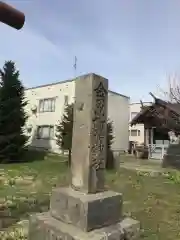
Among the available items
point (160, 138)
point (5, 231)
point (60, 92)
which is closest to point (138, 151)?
point (160, 138)

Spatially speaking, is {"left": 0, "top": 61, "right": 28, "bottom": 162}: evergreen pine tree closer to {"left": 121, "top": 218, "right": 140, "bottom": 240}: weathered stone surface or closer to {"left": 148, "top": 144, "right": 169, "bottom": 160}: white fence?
{"left": 148, "top": 144, "right": 169, "bottom": 160}: white fence

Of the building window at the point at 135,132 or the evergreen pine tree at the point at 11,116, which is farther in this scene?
the building window at the point at 135,132

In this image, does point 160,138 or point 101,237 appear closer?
point 101,237

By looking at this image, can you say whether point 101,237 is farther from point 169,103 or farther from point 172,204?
point 169,103

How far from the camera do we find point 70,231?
3840mm

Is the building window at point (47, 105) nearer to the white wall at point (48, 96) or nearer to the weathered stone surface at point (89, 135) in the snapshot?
the white wall at point (48, 96)

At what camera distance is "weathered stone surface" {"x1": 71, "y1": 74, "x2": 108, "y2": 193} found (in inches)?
165

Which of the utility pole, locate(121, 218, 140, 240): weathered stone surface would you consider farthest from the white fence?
the utility pole

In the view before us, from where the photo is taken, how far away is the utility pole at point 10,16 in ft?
6.94

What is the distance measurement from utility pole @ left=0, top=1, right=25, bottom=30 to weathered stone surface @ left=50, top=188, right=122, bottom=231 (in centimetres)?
271

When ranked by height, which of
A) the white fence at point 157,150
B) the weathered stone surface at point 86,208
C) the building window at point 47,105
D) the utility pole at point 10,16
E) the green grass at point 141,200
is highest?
the building window at point 47,105

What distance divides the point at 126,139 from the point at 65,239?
96.5ft

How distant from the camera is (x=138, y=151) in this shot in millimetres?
24391

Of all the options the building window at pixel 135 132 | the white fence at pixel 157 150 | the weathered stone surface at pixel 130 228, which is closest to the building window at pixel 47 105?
the white fence at pixel 157 150
